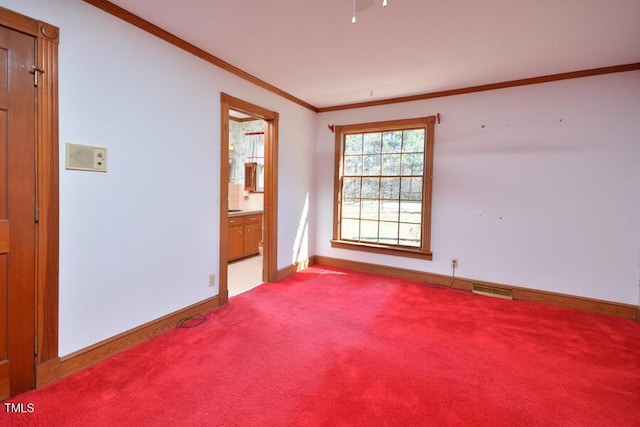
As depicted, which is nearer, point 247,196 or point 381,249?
point 381,249

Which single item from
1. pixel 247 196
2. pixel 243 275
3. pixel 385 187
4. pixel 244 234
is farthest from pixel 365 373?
pixel 247 196

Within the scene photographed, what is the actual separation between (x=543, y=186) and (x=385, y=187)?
1.88 metres

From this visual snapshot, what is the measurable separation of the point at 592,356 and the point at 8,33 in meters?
4.50

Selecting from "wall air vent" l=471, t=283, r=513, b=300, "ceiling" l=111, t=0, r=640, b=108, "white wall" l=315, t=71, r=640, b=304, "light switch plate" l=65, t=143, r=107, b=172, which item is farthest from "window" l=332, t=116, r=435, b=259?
"light switch plate" l=65, t=143, r=107, b=172

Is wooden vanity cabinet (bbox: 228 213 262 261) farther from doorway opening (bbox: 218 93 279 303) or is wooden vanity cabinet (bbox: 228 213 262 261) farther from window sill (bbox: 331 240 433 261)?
window sill (bbox: 331 240 433 261)

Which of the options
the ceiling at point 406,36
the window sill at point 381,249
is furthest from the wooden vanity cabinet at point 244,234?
the ceiling at point 406,36

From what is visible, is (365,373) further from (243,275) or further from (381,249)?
(243,275)

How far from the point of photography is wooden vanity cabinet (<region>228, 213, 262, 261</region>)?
201 inches

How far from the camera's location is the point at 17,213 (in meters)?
1.82

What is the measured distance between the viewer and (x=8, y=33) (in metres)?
1.74

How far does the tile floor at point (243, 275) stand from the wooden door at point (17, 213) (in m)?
1.93

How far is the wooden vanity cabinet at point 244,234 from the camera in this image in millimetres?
5117

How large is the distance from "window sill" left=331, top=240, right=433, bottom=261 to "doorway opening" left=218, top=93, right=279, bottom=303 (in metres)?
1.18

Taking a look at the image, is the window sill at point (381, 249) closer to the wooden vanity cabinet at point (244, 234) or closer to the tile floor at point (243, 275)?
the tile floor at point (243, 275)
